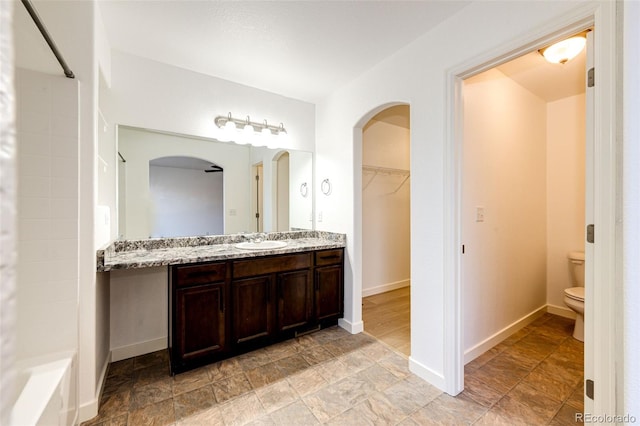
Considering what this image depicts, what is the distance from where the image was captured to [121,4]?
1.65 meters

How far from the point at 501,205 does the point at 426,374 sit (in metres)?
1.62

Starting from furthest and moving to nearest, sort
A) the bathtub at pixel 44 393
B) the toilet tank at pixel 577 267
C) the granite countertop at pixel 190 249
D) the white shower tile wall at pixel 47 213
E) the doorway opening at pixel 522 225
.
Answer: the toilet tank at pixel 577 267
the doorway opening at pixel 522 225
the granite countertop at pixel 190 249
the white shower tile wall at pixel 47 213
the bathtub at pixel 44 393

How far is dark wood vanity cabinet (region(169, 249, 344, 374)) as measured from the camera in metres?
1.90

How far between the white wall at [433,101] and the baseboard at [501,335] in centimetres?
53

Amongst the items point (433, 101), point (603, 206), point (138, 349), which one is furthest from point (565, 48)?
point (138, 349)

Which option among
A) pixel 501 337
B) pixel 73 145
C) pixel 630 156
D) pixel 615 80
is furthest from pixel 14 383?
pixel 501 337

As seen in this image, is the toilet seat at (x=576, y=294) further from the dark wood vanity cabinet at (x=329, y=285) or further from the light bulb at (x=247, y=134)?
the light bulb at (x=247, y=134)

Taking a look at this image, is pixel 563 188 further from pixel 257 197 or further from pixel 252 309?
pixel 252 309

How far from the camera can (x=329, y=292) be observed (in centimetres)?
263

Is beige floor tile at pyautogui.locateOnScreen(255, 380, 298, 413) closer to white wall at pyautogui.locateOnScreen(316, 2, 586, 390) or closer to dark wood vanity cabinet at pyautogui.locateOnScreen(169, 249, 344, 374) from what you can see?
dark wood vanity cabinet at pyautogui.locateOnScreen(169, 249, 344, 374)

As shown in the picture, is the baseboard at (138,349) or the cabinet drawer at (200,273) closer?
the cabinet drawer at (200,273)

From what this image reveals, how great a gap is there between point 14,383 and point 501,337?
3.07 metres

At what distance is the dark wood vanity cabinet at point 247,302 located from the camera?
1.90 m

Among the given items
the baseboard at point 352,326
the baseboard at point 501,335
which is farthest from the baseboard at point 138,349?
the baseboard at point 501,335
